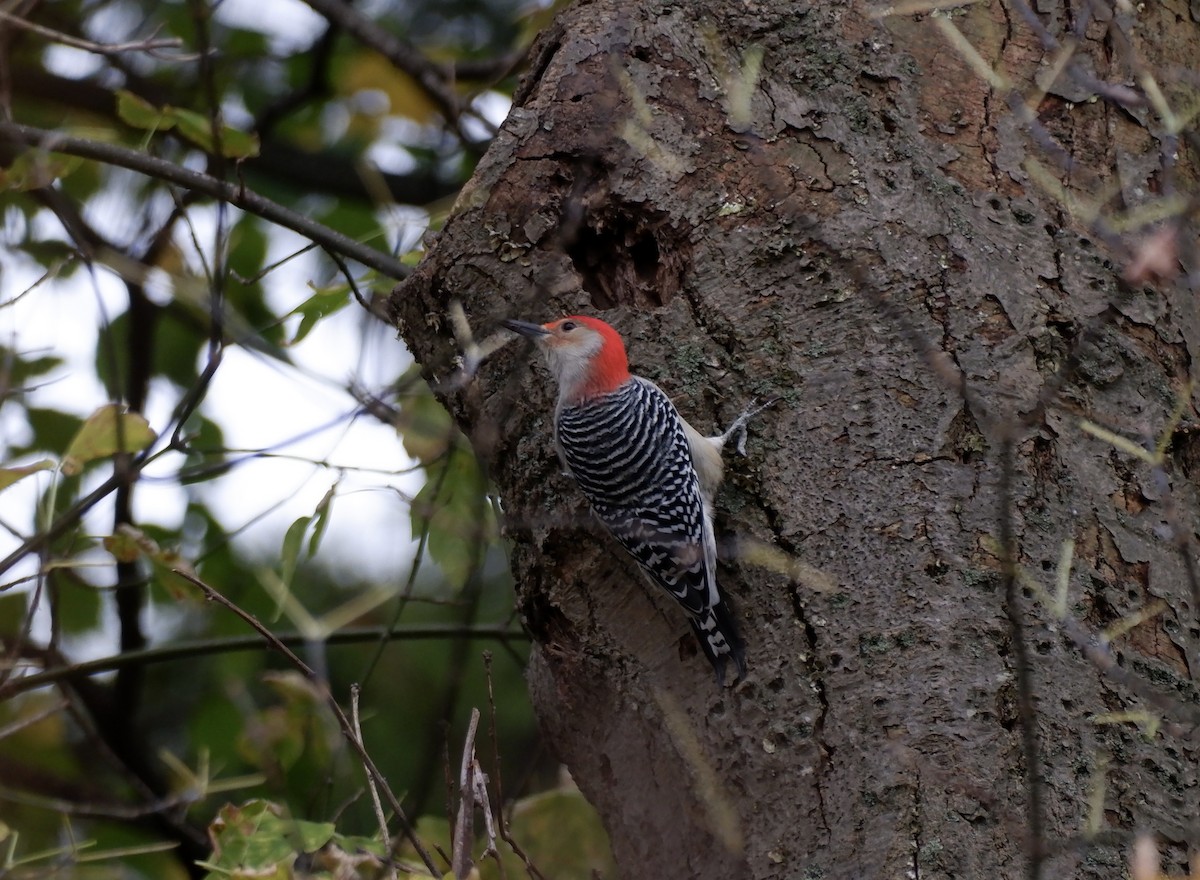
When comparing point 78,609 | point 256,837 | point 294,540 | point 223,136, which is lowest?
point 78,609

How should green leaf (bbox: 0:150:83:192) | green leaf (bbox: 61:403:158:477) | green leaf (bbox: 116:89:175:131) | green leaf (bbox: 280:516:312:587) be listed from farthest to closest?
green leaf (bbox: 116:89:175:131) → green leaf (bbox: 0:150:83:192) → green leaf (bbox: 61:403:158:477) → green leaf (bbox: 280:516:312:587)

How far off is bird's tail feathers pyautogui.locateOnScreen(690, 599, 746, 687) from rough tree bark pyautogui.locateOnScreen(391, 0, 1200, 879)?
0.16ft

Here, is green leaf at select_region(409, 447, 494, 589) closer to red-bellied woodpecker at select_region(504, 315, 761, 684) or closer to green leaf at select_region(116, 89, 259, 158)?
red-bellied woodpecker at select_region(504, 315, 761, 684)

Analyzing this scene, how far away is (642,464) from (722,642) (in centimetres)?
127

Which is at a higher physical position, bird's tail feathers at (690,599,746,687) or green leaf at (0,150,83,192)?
green leaf at (0,150,83,192)

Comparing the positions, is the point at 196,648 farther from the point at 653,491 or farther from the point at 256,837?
the point at 653,491

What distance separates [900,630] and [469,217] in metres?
1.82

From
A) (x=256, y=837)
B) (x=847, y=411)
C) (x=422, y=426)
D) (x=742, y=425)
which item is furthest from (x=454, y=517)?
(x=847, y=411)

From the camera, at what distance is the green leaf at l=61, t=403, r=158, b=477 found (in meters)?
3.69

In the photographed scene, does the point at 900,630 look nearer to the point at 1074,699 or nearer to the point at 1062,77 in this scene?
the point at 1074,699

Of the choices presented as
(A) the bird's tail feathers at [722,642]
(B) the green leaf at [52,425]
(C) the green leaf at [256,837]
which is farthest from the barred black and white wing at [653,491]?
(B) the green leaf at [52,425]

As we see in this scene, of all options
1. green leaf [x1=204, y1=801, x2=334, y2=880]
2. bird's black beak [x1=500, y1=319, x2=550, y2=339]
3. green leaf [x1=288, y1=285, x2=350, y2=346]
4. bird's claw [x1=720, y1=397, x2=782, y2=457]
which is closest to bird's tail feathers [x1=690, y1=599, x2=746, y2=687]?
bird's claw [x1=720, y1=397, x2=782, y2=457]

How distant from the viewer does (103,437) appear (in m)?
3.72

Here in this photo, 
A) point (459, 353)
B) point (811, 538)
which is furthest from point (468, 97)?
point (811, 538)
